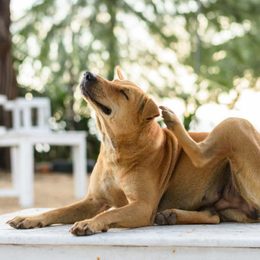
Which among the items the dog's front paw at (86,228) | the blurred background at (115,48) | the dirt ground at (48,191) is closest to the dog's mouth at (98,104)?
the dog's front paw at (86,228)

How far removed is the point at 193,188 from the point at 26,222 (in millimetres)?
836

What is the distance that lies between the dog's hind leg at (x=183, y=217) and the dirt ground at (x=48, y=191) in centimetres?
388

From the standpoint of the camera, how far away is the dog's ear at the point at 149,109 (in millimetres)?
3215

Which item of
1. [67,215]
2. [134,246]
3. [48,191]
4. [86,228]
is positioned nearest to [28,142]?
[48,191]

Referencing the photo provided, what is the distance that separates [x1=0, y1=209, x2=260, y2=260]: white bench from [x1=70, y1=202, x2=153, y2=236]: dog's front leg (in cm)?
5

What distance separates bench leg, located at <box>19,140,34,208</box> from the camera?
291 inches

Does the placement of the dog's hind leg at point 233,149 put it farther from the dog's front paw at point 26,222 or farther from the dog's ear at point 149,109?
the dog's front paw at point 26,222

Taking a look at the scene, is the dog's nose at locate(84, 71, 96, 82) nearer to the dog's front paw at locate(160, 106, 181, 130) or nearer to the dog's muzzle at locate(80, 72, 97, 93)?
the dog's muzzle at locate(80, 72, 97, 93)

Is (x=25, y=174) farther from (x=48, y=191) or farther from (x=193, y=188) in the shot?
(x=193, y=188)

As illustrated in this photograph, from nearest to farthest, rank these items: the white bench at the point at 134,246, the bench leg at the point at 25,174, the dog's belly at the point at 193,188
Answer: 1. the white bench at the point at 134,246
2. the dog's belly at the point at 193,188
3. the bench leg at the point at 25,174

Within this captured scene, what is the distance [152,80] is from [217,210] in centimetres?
1029

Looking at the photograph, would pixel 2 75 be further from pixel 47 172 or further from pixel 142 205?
pixel 142 205

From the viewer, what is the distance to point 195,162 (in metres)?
3.30

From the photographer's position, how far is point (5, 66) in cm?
1254
